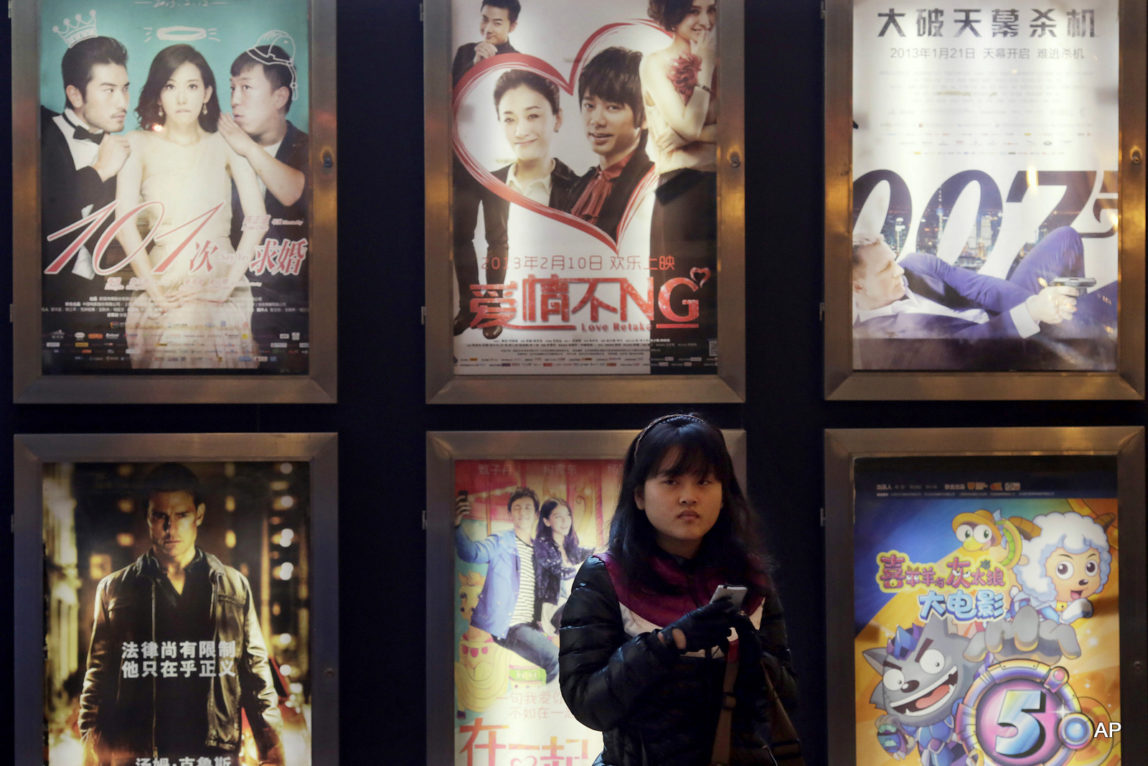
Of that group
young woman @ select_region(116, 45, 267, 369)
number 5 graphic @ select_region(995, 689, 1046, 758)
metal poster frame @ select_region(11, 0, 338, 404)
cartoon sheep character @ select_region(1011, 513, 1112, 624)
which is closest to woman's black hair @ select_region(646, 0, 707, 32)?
metal poster frame @ select_region(11, 0, 338, 404)

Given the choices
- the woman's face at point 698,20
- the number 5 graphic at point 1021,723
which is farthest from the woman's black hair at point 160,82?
the number 5 graphic at point 1021,723

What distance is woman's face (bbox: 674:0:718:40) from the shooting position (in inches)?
109

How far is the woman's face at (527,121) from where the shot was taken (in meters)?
2.77

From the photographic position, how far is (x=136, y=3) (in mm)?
2758

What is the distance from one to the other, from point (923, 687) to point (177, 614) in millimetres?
2240

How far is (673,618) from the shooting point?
1.74m

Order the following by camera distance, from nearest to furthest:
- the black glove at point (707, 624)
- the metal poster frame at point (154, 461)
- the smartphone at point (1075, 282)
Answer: the black glove at point (707, 624) → the metal poster frame at point (154, 461) → the smartphone at point (1075, 282)

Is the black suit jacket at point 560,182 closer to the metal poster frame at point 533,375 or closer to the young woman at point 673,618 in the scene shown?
the metal poster frame at point 533,375

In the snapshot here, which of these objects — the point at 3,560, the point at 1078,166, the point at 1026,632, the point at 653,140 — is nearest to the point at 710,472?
the point at 653,140

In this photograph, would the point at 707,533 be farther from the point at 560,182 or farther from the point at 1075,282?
the point at 1075,282

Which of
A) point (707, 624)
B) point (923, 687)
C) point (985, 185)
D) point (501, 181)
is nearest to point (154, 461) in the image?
point (501, 181)

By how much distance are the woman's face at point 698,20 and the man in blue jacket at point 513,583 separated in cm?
145

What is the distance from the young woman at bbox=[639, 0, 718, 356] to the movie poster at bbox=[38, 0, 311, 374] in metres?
1.09

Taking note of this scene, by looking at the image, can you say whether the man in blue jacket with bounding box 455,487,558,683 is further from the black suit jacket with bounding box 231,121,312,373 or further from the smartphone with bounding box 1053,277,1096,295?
the smartphone with bounding box 1053,277,1096,295
